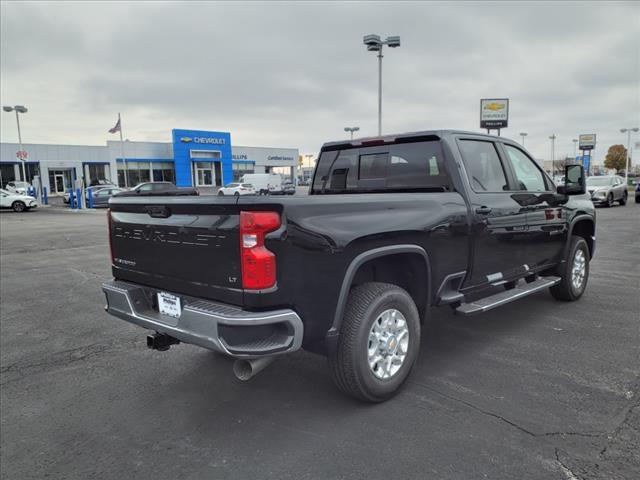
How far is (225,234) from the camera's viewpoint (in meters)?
2.85

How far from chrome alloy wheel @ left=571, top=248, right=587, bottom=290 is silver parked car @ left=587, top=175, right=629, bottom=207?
19.7 m

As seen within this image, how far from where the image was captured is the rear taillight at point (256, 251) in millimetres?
2740

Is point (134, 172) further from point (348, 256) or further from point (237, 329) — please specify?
point (237, 329)

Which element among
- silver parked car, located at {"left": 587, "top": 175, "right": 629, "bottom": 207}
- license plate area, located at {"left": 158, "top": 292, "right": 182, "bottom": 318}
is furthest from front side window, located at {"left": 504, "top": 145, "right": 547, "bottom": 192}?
silver parked car, located at {"left": 587, "top": 175, "right": 629, "bottom": 207}

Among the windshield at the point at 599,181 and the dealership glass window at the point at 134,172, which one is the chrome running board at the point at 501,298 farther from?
the dealership glass window at the point at 134,172

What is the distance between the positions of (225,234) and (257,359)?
0.78m

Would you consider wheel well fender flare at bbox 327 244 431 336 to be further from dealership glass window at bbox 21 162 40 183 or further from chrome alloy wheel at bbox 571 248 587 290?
dealership glass window at bbox 21 162 40 183

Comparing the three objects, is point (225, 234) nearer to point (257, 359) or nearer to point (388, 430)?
point (257, 359)

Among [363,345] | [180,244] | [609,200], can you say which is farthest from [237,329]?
[609,200]

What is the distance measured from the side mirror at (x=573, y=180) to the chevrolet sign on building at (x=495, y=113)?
26279 mm

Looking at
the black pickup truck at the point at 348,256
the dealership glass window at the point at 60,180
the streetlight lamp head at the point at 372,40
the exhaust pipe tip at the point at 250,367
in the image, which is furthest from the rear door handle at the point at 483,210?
the dealership glass window at the point at 60,180

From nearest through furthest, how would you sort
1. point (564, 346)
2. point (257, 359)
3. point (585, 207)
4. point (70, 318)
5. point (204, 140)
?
1. point (257, 359)
2. point (564, 346)
3. point (70, 318)
4. point (585, 207)
5. point (204, 140)

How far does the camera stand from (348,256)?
314cm

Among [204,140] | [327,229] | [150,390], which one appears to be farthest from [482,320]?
[204,140]
